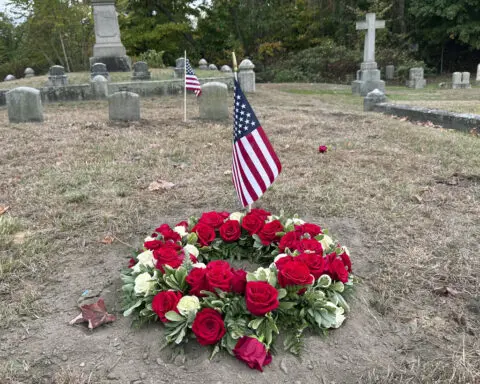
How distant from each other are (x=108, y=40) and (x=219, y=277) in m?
15.5

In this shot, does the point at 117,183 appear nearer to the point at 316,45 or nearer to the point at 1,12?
the point at 316,45

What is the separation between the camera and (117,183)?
4875 millimetres

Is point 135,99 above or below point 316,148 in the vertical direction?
above

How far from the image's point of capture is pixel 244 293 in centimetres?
244

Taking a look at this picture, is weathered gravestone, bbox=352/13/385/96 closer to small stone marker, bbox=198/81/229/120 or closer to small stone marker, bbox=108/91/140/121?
small stone marker, bbox=198/81/229/120

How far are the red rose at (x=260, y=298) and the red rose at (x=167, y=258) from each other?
502mm

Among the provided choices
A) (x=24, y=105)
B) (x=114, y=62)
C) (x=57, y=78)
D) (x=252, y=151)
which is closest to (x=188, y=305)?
(x=252, y=151)

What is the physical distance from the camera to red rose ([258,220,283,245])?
2897mm

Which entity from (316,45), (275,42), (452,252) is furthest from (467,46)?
(452,252)

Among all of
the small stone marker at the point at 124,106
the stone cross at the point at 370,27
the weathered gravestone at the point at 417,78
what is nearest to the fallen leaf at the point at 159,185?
the small stone marker at the point at 124,106

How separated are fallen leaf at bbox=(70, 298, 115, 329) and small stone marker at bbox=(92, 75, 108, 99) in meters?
11.5

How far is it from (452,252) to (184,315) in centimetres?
217

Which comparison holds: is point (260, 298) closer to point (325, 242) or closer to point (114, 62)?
point (325, 242)

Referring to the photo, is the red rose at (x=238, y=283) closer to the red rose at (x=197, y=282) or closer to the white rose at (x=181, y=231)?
the red rose at (x=197, y=282)
